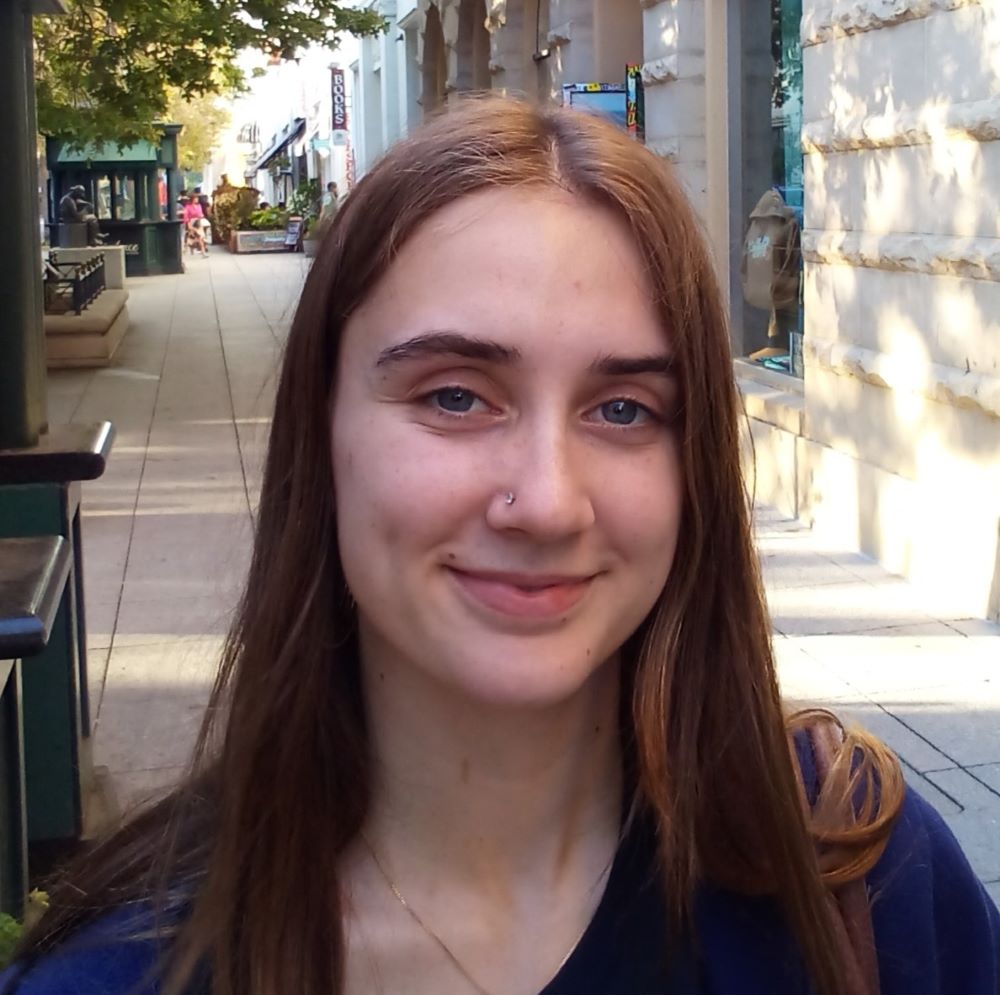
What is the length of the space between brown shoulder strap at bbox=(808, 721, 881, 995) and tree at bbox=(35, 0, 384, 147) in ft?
48.7

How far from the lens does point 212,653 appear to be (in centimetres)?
619

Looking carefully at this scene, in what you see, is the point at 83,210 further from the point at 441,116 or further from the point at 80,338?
the point at 441,116

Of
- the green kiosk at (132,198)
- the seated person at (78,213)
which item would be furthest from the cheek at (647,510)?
the green kiosk at (132,198)

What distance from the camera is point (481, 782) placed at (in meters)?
1.50

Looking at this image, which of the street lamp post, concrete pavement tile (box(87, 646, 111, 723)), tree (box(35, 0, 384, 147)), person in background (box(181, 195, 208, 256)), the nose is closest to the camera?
the nose

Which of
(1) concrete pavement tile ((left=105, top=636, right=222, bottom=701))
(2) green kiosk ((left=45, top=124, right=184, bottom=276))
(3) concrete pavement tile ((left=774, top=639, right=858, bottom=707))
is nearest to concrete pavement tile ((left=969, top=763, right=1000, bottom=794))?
(3) concrete pavement tile ((left=774, top=639, right=858, bottom=707))

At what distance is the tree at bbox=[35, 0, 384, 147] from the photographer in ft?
51.0

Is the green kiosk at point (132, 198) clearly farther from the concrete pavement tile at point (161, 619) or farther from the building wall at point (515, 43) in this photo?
the concrete pavement tile at point (161, 619)

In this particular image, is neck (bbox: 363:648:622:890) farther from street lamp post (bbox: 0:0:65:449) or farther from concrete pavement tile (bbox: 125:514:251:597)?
concrete pavement tile (bbox: 125:514:251:597)

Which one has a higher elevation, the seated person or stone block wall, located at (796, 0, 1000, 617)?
the seated person

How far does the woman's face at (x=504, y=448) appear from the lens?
138cm

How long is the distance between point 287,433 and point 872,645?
4.95 metres

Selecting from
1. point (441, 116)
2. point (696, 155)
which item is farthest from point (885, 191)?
point (441, 116)

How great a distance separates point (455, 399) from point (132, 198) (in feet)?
112
